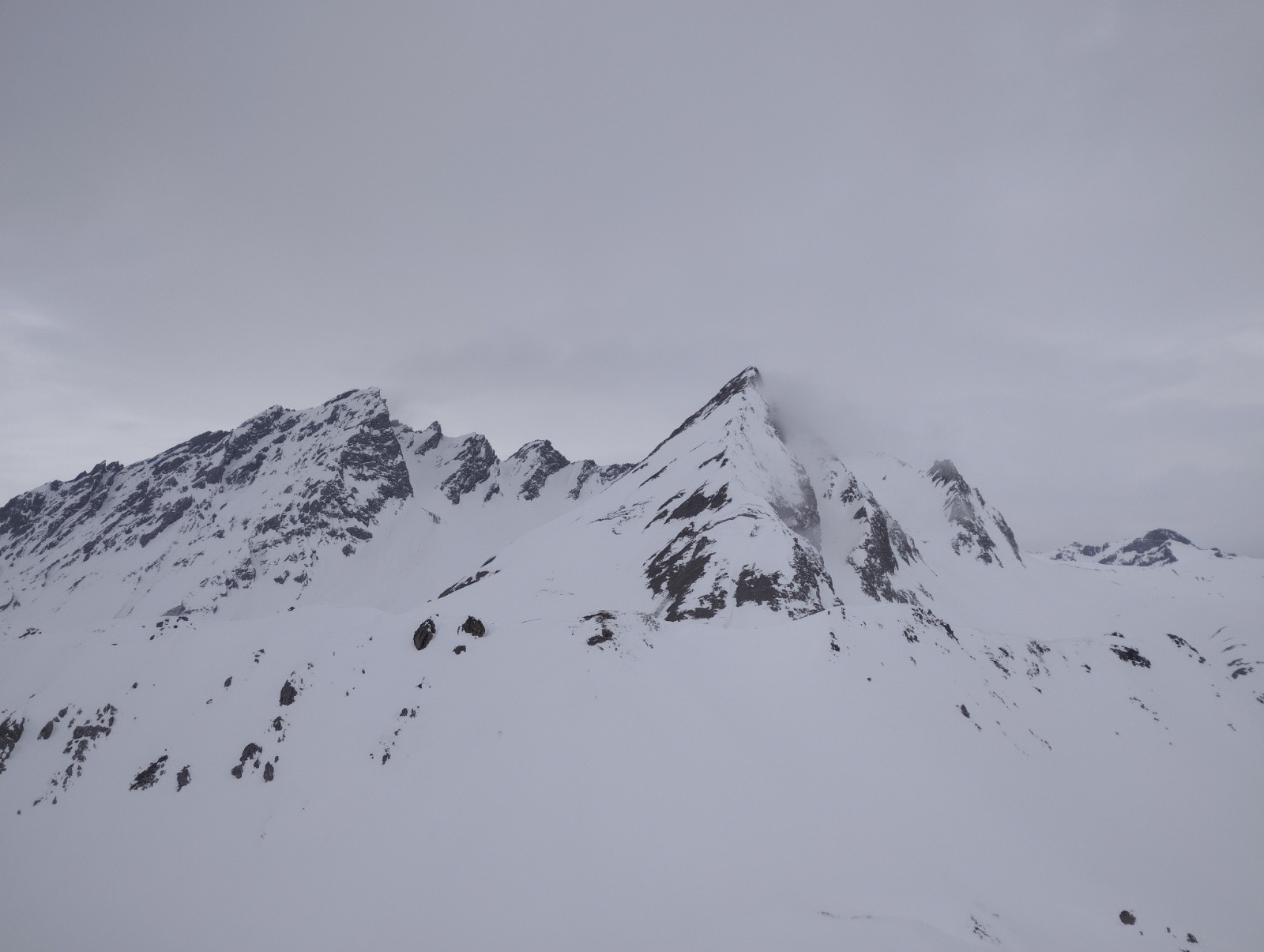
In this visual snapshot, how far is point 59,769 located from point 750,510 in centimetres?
4312

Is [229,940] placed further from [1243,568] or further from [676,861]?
[1243,568]

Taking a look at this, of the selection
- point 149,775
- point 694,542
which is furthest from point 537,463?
point 149,775

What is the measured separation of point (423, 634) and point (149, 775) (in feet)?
26.3

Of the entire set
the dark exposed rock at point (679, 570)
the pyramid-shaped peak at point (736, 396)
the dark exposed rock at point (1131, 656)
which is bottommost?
the dark exposed rock at point (1131, 656)

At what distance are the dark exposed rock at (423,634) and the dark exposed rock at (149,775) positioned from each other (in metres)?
7.27

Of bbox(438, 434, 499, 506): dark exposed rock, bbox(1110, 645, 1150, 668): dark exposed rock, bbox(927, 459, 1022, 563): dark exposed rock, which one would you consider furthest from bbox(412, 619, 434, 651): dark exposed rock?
bbox(438, 434, 499, 506): dark exposed rock

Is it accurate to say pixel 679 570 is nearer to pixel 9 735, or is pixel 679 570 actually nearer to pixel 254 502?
pixel 9 735

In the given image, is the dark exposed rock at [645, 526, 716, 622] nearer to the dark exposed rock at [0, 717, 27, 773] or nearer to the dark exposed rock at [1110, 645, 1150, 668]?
the dark exposed rock at [1110, 645, 1150, 668]

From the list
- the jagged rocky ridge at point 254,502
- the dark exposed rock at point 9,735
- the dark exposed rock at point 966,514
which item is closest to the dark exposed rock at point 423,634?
the dark exposed rock at point 9,735

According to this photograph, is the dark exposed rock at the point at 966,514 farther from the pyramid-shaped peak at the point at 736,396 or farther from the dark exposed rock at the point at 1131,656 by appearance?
the dark exposed rock at the point at 1131,656

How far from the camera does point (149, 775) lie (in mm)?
14945

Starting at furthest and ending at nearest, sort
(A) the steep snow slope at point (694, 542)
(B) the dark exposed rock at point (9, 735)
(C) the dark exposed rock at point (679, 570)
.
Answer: (A) the steep snow slope at point (694, 542) → (C) the dark exposed rock at point (679, 570) → (B) the dark exposed rock at point (9, 735)

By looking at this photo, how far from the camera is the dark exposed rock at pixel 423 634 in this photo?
1786 cm

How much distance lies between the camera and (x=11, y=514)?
15875 cm
